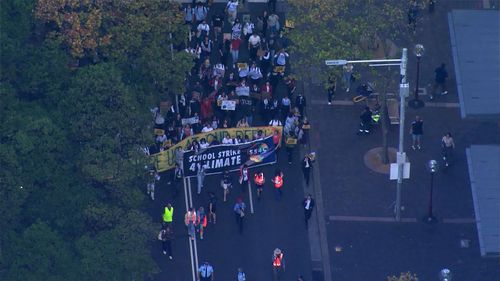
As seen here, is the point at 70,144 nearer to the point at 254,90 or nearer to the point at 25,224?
the point at 25,224

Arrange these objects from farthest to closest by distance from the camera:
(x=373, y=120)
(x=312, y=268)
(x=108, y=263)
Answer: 1. (x=373, y=120)
2. (x=312, y=268)
3. (x=108, y=263)

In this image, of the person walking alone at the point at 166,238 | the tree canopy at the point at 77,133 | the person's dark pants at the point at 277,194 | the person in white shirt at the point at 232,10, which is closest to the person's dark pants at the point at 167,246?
the person walking alone at the point at 166,238

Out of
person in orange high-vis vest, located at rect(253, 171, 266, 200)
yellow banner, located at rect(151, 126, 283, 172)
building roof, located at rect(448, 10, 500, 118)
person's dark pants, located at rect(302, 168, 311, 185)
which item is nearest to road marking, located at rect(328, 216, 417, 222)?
person's dark pants, located at rect(302, 168, 311, 185)

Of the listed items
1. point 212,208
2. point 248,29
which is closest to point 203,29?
point 248,29

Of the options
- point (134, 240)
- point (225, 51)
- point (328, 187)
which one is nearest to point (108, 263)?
point (134, 240)

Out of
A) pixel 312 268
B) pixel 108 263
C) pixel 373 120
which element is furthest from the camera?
pixel 373 120

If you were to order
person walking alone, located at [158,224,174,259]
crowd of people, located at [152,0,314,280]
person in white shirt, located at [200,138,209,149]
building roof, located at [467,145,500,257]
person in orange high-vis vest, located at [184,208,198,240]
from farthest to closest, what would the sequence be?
person in white shirt, located at [200,138,209,149], crowd of people, located at [152,0,314,280], person in orange high-vis vest, located at [184,208,198,240], person walking alone, located at [158,224,174,259], building roof, located at [467,145,500,257]

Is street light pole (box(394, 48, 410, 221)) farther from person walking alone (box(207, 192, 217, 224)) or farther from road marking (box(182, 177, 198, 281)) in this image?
road marking (box(182, 177, 198, 281))
